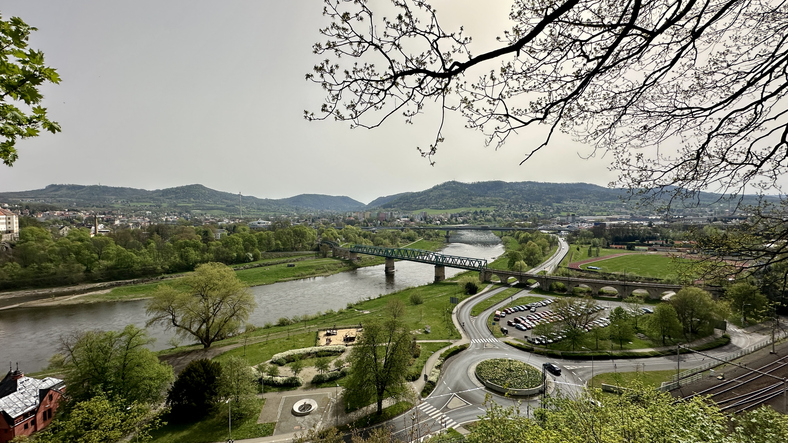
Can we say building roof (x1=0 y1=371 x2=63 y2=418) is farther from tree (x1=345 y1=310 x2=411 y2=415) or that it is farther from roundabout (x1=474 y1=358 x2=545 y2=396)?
roundabout (x1=474 y1=358 x2=545 y2=396)

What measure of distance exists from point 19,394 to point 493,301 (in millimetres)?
34609

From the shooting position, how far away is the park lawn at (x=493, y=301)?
31.4 m

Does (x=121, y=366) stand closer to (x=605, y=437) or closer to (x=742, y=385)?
(x=605, y=437)

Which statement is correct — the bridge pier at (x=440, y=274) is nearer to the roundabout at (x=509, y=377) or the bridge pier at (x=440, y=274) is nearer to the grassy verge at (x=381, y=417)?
the roundabout at (x=509, y=377)

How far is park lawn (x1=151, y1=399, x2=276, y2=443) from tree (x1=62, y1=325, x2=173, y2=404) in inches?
78.4

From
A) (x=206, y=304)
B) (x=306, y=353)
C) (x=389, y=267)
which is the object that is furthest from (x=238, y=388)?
(x=389, y=267)

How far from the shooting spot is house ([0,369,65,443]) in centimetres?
1277

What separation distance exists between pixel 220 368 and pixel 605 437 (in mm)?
16903

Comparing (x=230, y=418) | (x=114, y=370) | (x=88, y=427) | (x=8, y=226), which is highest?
(x=8, y=226)

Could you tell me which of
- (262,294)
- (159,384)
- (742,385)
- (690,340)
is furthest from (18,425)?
(690,340)

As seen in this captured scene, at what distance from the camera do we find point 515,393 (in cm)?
1627

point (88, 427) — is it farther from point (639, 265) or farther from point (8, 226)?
point (8, 226)

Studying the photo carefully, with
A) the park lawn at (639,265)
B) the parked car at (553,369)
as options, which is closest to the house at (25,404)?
the parked car at (553,369)

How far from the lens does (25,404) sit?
13438mm
